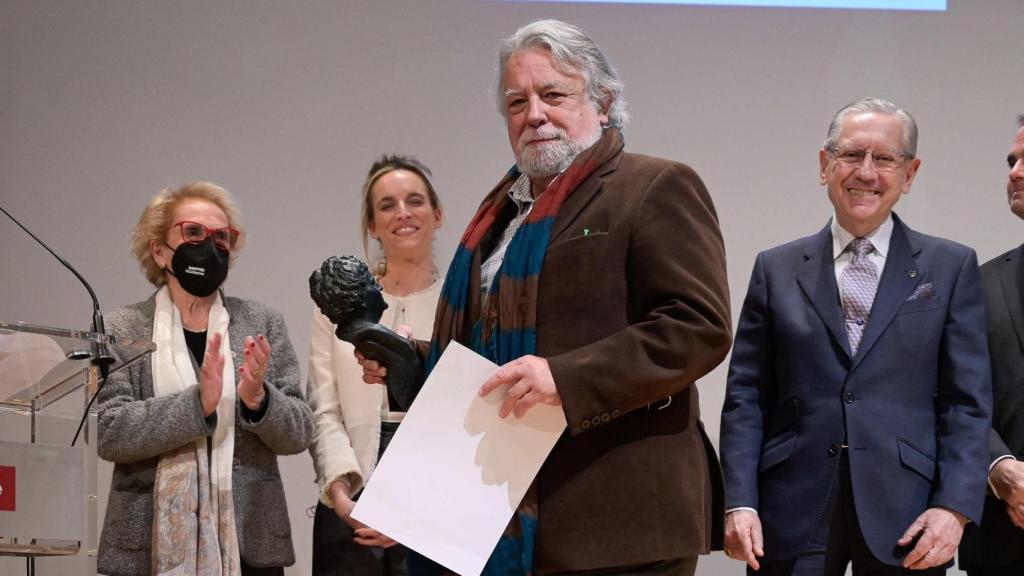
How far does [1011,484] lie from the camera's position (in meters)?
2.69

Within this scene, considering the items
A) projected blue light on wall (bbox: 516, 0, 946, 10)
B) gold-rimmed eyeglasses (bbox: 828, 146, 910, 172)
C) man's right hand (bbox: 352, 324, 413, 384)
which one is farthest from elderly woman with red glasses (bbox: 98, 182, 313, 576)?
projected blue light on wall (bbox: 516, 0, 946, 10)

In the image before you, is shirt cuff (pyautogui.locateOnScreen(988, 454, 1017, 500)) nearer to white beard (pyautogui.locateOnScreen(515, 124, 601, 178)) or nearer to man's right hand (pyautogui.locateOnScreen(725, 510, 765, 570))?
man's right hand (pyautogui.locateOnScreen(725, 510, 765, 570))

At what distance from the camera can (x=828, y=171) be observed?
3.01m

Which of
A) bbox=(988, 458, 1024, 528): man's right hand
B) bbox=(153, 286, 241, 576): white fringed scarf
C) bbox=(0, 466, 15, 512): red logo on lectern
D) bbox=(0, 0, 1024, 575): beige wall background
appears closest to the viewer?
bbox=(0, 466, 15, 512): red logo on lectern

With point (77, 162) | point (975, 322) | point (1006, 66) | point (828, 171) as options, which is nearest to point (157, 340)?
point (77, 162)

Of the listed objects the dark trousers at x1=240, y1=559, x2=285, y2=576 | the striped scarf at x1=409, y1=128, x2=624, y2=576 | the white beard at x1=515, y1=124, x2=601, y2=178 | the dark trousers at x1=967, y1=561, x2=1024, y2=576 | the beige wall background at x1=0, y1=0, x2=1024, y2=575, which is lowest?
the dark trousers at x1=967, y1=561, x2=1024, y2=576

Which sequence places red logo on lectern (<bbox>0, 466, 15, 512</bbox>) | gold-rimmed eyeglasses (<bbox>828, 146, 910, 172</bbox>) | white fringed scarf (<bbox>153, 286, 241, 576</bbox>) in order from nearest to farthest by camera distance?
red logo on lectern (<bbox>0, 466, 15, 512</bbox>)
gold-rimmed eyeglasses (<bbox>828, 146, 910, 172</bbox>)
white fringed scarf (<bbox>153, 286, 241, 576</bbox>)

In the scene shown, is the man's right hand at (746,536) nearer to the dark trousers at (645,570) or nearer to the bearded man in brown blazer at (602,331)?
the bearded man in brown blazer at (602,331)

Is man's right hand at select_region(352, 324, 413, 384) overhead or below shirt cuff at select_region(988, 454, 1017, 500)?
overhead

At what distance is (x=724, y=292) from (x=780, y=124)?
2300 mm

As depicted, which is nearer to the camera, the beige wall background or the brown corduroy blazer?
the brown corduroy blazer

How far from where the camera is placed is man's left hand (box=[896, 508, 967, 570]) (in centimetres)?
255

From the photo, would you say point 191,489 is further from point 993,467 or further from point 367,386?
point 993,467

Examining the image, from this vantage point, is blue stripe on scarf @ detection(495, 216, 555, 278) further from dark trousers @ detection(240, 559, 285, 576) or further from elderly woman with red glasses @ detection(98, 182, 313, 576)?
dark trousers @ detection(240, 559, 285, 576)
